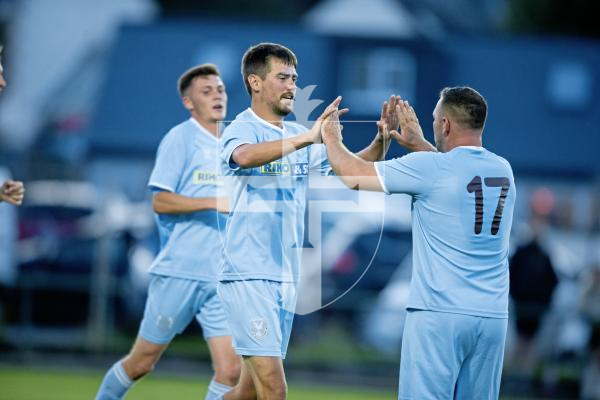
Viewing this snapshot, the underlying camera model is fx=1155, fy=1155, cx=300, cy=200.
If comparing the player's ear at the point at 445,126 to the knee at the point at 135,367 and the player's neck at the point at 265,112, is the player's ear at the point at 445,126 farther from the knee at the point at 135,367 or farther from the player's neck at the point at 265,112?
the knee at the point at 135,367

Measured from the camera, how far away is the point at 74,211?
63.2 feet

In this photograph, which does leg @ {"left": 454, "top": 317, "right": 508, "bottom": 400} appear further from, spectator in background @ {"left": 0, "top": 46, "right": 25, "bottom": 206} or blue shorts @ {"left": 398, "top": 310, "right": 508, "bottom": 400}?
spectator in background @ {"left": 0, "top": 46, "right": 25, "bottom": 206}

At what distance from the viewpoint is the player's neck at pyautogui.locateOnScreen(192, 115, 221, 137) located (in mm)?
8961

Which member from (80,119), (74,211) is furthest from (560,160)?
(74,211)

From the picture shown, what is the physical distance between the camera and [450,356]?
6.65 meters

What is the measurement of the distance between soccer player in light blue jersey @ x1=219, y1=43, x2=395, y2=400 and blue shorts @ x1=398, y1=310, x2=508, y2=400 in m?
0.94

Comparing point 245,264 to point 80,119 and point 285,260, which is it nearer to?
point 285,260

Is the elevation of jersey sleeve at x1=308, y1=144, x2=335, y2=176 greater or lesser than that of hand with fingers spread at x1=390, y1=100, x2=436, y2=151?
lesser

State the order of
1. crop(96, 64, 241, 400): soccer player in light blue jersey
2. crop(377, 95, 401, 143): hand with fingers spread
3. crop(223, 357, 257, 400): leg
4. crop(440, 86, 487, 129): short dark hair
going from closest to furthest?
crop(440, 86, 487, 129): short dark hair < crop(377, 95, 401, 143): hand with fingers spread < crop(223, 357, 257, 400): leg < crop(96, 64, 241, 400): soccer player in light blue jersey

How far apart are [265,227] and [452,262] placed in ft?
4.21

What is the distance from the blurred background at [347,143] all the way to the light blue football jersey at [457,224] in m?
2.28

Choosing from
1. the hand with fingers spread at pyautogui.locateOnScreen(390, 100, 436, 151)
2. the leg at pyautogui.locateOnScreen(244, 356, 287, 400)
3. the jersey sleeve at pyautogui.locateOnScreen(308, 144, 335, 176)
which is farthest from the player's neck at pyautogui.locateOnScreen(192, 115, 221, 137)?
the leg at pyautogui.locateOnScreen(244, 356, 287, 400)

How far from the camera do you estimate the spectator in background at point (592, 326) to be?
1468 centimetres

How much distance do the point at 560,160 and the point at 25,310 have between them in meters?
21.8
